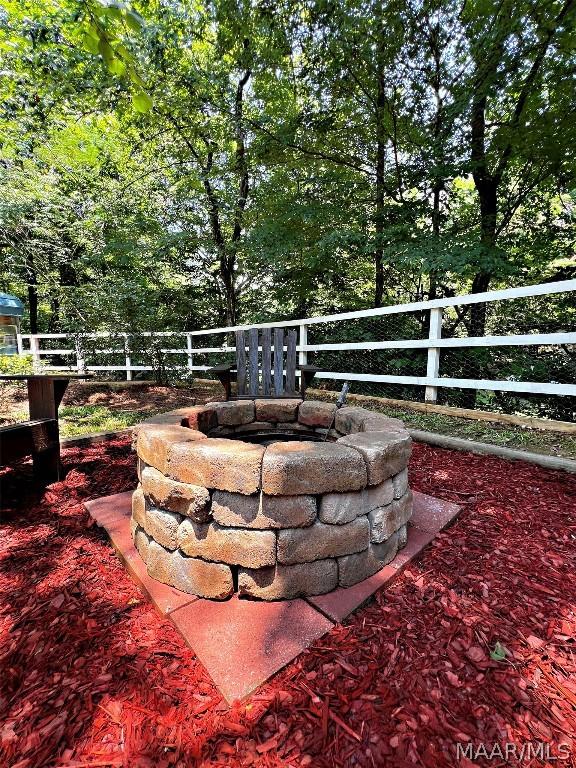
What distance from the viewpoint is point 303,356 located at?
16.6 feet

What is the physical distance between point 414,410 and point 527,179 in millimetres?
3910

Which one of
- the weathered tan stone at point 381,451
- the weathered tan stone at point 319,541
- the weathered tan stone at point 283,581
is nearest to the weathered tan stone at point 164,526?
the weathered tan stone at point 283,581

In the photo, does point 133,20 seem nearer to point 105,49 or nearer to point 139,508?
point 105,49

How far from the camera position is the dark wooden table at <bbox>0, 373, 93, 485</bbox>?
215 cm

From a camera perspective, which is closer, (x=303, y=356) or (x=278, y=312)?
(x=303, y=356)

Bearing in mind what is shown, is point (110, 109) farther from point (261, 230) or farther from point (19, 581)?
point (19, 581)

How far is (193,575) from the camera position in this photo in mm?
1357

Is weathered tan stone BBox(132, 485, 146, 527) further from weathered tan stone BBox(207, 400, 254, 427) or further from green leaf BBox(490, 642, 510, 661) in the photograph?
green leaf BBox(490, 642, 510, 661)

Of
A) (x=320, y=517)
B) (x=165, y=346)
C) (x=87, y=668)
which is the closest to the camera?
(x=87, y=668)

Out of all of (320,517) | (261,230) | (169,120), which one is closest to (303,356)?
(261,230)

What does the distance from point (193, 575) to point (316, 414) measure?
126 cm

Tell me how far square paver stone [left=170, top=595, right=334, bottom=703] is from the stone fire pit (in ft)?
0.17

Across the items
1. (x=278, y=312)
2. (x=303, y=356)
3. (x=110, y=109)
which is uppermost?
(x=110, y=109)

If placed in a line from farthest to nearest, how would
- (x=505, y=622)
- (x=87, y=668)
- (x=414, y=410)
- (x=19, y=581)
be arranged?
(x=414, y=410)
(x=19, y=581)
(x=505, y=622)
(x=87, y=668)
